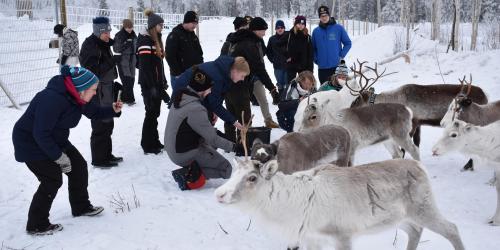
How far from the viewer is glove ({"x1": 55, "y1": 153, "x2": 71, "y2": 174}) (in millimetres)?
4112

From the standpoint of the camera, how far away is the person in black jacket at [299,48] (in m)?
7.94

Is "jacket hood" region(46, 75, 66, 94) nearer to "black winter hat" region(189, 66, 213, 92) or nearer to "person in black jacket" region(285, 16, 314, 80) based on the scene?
"black winter hat" region(189, 66, 213, 92)

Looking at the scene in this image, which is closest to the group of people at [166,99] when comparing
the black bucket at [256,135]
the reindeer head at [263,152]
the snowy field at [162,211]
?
the snowy field at [162,211]

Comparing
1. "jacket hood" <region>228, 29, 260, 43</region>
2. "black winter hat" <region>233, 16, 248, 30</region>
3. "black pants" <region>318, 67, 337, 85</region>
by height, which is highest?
"black winter hat" <region>233, 16, 248, 30</region>

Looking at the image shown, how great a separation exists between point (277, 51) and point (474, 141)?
568 centimetres

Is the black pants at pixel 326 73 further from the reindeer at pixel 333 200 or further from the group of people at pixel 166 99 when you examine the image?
the reindeer at pixel 333 200

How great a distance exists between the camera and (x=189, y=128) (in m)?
5.16

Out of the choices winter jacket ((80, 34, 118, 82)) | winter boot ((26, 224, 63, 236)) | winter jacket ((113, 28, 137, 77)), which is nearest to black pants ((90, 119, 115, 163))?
winter jacket ((80, 34, 118, 82))

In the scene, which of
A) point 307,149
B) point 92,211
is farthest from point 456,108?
point 92,211

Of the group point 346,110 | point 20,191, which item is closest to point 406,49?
point 346,110

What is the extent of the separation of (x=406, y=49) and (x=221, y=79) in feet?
43.3

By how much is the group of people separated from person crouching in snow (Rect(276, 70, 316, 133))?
16 millimetres

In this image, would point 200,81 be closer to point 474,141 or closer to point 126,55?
point 474,141

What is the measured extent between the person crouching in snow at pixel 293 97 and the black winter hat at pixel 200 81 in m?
2.04
